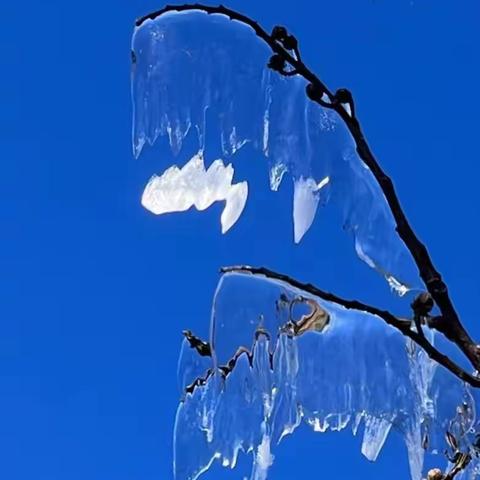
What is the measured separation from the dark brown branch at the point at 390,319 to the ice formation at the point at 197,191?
23cm

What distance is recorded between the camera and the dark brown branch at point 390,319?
67.8 inches

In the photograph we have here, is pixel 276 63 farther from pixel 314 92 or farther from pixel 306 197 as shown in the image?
pixel 306 197

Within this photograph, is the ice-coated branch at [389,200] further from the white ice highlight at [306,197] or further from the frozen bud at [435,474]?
the frozen bud at [435,474]

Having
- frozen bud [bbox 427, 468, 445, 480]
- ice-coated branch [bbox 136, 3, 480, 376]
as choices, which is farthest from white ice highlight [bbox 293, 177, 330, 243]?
frozen bud [bbox 427, 468, 445, 480]

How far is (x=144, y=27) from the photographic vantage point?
218 cm

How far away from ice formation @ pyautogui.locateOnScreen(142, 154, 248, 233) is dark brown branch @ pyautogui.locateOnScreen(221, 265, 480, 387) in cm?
23

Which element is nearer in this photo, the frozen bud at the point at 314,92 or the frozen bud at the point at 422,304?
the frozen bud at the point at 422,304

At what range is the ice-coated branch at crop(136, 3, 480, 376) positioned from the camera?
5.71ft

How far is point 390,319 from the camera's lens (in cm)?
181

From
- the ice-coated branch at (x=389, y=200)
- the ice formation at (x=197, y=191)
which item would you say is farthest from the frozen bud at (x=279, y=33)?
the ice formation at (x=197, y=191)

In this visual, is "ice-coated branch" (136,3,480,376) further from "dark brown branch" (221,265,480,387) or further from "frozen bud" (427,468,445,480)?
"frozen bud" (427,468,445,480)

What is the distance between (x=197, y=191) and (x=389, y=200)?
553 millimetres

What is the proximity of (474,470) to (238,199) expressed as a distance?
806mm

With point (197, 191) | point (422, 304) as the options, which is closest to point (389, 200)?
point (422, 304)
